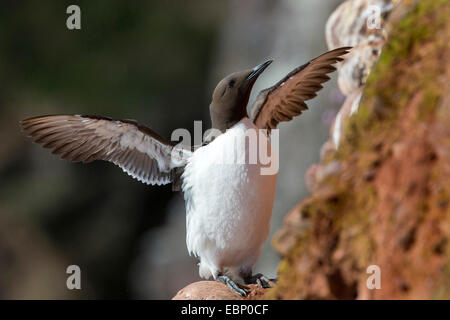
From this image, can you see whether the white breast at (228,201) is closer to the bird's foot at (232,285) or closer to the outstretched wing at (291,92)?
the bird's foot at (232,285)

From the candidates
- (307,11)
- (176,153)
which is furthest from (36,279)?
(176,153)

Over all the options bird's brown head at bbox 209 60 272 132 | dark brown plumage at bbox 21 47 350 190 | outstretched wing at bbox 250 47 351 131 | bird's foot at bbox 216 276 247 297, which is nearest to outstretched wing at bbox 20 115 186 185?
dark brown plumage at bbox 21 47 350 190

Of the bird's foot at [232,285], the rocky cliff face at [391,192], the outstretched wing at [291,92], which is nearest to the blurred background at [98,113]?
the outstretched wing at [291,92]

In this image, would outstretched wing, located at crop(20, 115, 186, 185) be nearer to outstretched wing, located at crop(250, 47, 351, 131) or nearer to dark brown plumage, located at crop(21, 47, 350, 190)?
dark brown plumage, located at crop(21, 47, 350, 190)

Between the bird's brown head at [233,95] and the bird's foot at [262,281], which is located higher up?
the bird's brown head at [233,95]

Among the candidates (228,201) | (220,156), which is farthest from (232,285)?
(220,156)

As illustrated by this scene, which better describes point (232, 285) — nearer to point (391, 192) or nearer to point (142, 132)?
point (142, 132)

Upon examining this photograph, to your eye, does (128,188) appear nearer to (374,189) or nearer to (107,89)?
(107,89)

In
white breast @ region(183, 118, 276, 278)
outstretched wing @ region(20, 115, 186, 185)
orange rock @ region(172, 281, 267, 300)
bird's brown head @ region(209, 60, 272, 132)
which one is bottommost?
orange rock @ region(172, 281, 267, 300)

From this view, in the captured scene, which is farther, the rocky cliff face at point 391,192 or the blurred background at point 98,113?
the blurred background at point 98,113

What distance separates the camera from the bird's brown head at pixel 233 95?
372cm

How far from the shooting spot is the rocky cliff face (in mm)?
1917

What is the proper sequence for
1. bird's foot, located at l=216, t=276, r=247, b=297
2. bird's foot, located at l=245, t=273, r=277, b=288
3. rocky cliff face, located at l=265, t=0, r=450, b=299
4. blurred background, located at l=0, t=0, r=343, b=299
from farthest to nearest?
1. blurred background, located at l=0, t=0, r=343, b=299
2. bird's foot, located at l=245, t=273, r=277, b=288
3. bird's foot, located at l=216, t=276, r=247, b=297
4. rocky cliff face, located at l=265, t=0, r=450, b=299

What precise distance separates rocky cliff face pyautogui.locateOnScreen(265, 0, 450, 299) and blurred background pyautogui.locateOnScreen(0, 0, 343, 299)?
6.71 metres
